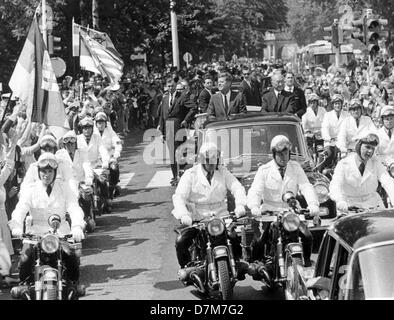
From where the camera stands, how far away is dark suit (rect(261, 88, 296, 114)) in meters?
18.1

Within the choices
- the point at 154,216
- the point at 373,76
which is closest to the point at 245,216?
the point at 154,216

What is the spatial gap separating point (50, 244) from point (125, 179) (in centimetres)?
1327

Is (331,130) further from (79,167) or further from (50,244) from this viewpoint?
(50,244)

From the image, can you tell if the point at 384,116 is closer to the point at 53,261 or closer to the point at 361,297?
the point at 53,261

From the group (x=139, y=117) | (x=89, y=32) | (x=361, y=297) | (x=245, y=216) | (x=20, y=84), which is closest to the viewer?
(x=361, y=297)

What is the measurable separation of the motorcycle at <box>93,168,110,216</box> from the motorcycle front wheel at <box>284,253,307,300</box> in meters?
7.02

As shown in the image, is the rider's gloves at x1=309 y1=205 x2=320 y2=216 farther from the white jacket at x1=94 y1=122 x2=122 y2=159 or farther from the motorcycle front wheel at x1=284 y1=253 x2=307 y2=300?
the white jacket at x1=94 y1=122 x2=122 y2=159

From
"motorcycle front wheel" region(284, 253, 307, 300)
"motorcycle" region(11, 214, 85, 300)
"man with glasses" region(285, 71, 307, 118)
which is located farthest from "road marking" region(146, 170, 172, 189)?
"motorcycle front wheel" region(284, 253, 307, 300)

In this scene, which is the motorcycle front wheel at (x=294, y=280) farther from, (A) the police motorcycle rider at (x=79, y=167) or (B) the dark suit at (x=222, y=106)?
(B) the dark suit at (x=222, y=106)

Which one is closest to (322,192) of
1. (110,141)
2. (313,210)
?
(313,210)

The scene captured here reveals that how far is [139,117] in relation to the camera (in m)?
39.0

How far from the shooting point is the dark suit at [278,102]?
18125 mm

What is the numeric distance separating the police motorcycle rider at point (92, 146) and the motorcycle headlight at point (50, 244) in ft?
23.2

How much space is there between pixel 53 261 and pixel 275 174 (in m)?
2.64
